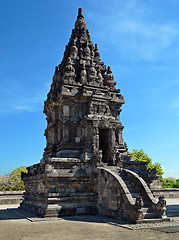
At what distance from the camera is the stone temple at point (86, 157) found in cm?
1483

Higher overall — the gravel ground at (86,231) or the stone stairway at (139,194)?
the stone stairway at (139,194)

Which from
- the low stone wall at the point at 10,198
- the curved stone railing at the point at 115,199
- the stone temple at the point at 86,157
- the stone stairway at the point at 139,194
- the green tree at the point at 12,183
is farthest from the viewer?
the green tree at the point at 12,183

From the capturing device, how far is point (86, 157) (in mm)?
18734

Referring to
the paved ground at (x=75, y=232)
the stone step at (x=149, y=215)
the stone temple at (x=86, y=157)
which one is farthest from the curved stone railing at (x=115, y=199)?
the paved ground at (x=75, y=232)

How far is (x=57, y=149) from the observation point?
2089 centimetres

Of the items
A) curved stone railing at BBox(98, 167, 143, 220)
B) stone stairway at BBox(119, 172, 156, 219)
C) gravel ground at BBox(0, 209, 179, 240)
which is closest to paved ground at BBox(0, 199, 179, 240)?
gravel ground at BBox(0, 209, 179, 240)

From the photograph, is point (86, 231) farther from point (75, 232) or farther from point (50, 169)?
point (50, 169)

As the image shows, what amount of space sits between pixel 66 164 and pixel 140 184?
17.5ft

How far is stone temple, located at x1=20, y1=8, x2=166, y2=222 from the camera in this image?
14.8 m

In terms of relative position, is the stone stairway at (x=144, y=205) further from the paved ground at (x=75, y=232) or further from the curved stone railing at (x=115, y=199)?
the paved ground at (x=75, y=232)

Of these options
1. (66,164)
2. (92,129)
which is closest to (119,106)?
(92,129)

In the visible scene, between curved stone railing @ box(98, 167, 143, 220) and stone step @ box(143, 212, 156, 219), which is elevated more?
curved stone railing @ box(98, 167, 143, 220)

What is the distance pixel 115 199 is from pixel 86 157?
4.91m

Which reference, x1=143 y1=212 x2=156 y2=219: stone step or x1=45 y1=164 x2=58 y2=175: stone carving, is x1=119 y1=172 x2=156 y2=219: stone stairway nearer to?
x1=143 y1=212 x2=156 y2=219: stone step
